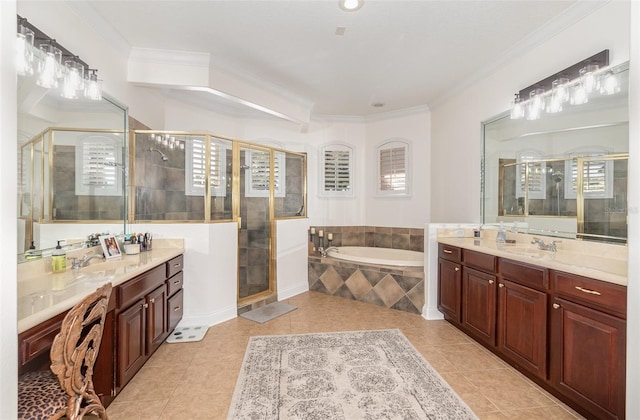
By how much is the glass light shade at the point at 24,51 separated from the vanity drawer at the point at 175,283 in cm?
181

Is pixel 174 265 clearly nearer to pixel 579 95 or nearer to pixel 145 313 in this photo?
pixel 145 313

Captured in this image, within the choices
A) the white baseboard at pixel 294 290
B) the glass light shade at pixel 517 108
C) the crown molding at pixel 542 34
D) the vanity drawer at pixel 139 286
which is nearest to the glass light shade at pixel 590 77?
the crown molding at pixel 542 34

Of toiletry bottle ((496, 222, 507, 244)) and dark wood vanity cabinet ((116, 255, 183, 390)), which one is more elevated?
toiletry bottle ((496, 222, 507, 244))

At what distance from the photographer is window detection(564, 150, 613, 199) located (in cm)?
211

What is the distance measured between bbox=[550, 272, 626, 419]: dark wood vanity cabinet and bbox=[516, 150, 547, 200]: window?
1.09m

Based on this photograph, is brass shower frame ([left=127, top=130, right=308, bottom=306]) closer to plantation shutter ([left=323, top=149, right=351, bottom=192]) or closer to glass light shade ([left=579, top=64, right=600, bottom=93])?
→ plantation shutter ([left=323, top=149, right=351, bottom=192])

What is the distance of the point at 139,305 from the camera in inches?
84.8

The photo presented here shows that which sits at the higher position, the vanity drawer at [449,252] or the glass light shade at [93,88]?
the glass light shade at [93,88]

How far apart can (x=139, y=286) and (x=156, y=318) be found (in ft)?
1.55

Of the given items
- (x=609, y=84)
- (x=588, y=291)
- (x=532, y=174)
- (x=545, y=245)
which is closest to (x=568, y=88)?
(x=609, y=84)

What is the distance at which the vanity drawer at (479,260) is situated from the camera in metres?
2.53

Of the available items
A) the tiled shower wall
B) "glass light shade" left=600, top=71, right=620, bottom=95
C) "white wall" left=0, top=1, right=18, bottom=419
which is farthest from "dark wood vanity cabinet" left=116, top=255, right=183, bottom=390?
"glass light shade" left=600, top=71, right=620, bottom=95

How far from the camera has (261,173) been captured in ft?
13.1

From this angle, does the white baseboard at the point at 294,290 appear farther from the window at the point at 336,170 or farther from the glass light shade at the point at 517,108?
the glass light shade at the point at 517,108
